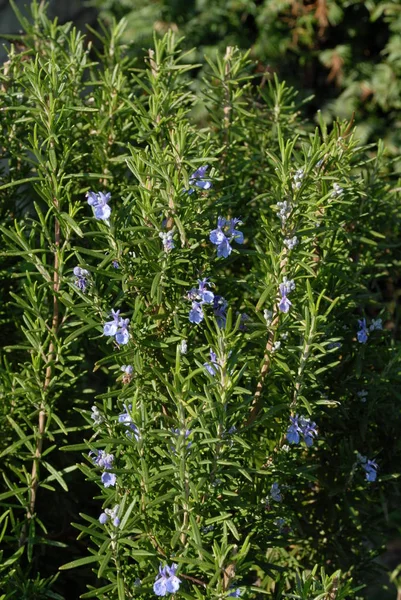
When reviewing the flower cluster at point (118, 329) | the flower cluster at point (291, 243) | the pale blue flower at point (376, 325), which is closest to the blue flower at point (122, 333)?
the flower cluster at point (118, 329)

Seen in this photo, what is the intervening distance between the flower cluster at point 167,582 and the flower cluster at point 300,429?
38cm

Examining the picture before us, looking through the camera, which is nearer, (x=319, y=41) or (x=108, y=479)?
(x=108, y=479)

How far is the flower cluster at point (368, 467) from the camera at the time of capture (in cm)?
189

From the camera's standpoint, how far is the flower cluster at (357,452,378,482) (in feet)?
6.22

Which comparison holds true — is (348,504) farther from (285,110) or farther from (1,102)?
(1,102)

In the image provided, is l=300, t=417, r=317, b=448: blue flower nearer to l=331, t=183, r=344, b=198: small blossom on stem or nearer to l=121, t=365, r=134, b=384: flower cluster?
l=121, t=365, r=134, b=384: flower cluster

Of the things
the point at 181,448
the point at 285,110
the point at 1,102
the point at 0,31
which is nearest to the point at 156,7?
the point at 0,31

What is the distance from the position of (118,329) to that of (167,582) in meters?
0.49

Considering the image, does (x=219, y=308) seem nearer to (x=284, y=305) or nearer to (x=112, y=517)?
(x=284, y=305)

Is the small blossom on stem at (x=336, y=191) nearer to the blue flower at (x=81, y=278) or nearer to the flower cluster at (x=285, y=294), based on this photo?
the flower cluster at (x=285, y=294)

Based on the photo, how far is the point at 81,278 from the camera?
1629mm

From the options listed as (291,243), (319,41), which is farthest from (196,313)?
(319,41)

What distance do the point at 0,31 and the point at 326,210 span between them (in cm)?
400

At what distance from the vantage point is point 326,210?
6.01 feet
